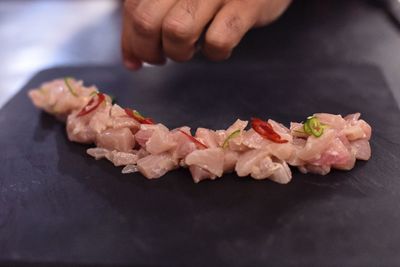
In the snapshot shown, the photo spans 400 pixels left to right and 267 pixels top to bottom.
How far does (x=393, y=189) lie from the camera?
5.02 ft

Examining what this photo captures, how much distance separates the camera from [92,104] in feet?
6.43

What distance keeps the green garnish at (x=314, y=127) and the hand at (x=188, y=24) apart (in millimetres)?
507

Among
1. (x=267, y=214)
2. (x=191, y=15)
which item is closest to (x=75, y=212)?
(x=267, y=214)

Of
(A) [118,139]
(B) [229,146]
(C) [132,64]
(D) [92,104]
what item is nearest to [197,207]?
(B) [229,146]

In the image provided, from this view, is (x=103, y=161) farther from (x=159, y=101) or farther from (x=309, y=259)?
(x=309, y=259)

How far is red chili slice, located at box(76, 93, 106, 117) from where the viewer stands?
75.9 inches

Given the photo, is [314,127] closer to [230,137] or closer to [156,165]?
[230,137]

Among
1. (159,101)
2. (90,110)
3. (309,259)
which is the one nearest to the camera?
(309,259)

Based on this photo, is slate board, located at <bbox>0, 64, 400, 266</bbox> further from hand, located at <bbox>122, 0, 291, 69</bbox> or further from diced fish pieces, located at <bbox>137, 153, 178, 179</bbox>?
hand, located at <bbox>122, 0, 291, 69</bbox>

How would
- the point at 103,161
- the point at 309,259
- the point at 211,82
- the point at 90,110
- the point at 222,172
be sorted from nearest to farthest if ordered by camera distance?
the point at 309,259
the point at 222,172
the point at 103,161
the point at 90,110
the point at 211,82

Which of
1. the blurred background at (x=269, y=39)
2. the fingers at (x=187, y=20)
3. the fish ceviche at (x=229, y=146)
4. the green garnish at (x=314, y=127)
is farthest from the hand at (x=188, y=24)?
the blurred background at (x=269, y=39)

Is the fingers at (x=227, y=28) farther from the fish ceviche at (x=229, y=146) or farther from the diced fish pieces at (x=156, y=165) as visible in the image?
the diced fish pieces at (x=156, y=165)

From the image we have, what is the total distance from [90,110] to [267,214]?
2.93 ft

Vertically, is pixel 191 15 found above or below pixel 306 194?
above
